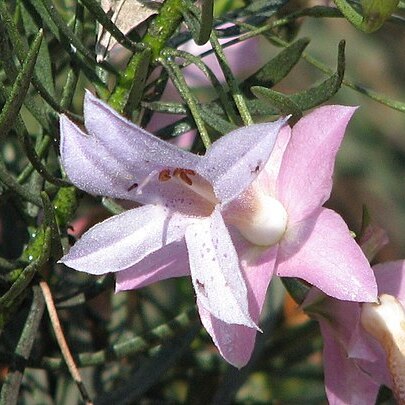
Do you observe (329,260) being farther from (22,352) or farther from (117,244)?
(22,352)

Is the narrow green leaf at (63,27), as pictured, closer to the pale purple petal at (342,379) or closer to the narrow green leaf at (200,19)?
the narrow green leaf at (200,19)

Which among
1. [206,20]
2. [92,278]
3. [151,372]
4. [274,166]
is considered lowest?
[151,372]

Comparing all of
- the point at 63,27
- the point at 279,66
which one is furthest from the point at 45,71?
the point at 279,66

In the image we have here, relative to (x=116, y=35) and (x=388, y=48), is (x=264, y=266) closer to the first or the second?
(x=116, y=35)

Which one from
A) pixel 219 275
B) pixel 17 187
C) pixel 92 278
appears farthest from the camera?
pixel 92 278

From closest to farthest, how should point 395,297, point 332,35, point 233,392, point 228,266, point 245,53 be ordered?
point 228,266 < point 395,297 < point 233,392 < point 245,53 < point 332,35

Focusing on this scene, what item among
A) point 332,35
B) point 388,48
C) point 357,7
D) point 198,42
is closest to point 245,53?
point 357,7
